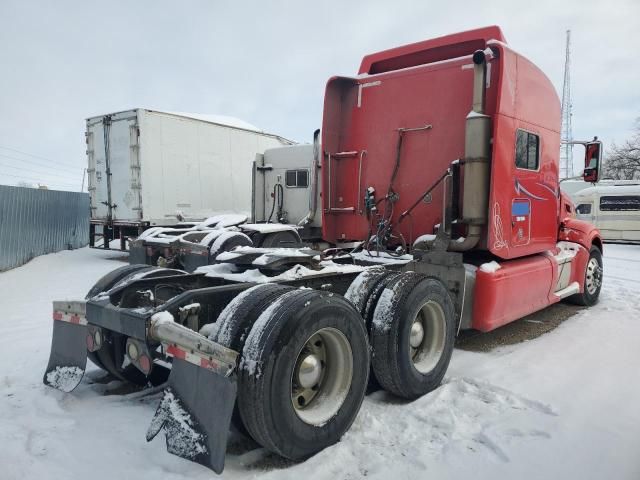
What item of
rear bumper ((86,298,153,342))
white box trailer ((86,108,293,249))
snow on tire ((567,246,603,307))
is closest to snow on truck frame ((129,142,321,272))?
white box trailer ((86,108,293,249))

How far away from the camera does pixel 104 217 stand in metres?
13.7

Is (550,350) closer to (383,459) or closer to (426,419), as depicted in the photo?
(426,419)

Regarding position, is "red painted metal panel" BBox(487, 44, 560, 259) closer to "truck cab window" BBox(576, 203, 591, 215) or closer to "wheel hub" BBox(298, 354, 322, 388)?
"wheel hub" BBox(298, 354, 322, 388)

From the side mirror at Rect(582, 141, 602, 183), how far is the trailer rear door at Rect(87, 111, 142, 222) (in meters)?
10.2

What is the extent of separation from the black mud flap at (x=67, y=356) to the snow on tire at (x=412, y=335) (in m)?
2.26

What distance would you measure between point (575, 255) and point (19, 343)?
7566 mm

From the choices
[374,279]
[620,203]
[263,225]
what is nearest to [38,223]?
[263,225]

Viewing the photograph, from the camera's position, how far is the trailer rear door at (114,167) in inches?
Result: 495

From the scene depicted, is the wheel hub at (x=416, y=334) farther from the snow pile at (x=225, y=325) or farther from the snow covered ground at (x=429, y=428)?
the snow pile at (x=225, y=325)

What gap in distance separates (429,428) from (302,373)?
3.40ft

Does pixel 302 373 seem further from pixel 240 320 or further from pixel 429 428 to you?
pixel 429 428

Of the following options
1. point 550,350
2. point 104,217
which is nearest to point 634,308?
point 550,350

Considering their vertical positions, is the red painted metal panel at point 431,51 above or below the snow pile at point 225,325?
above

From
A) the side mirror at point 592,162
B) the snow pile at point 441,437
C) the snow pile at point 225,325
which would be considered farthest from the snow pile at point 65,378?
the side mirror at point 592,162
